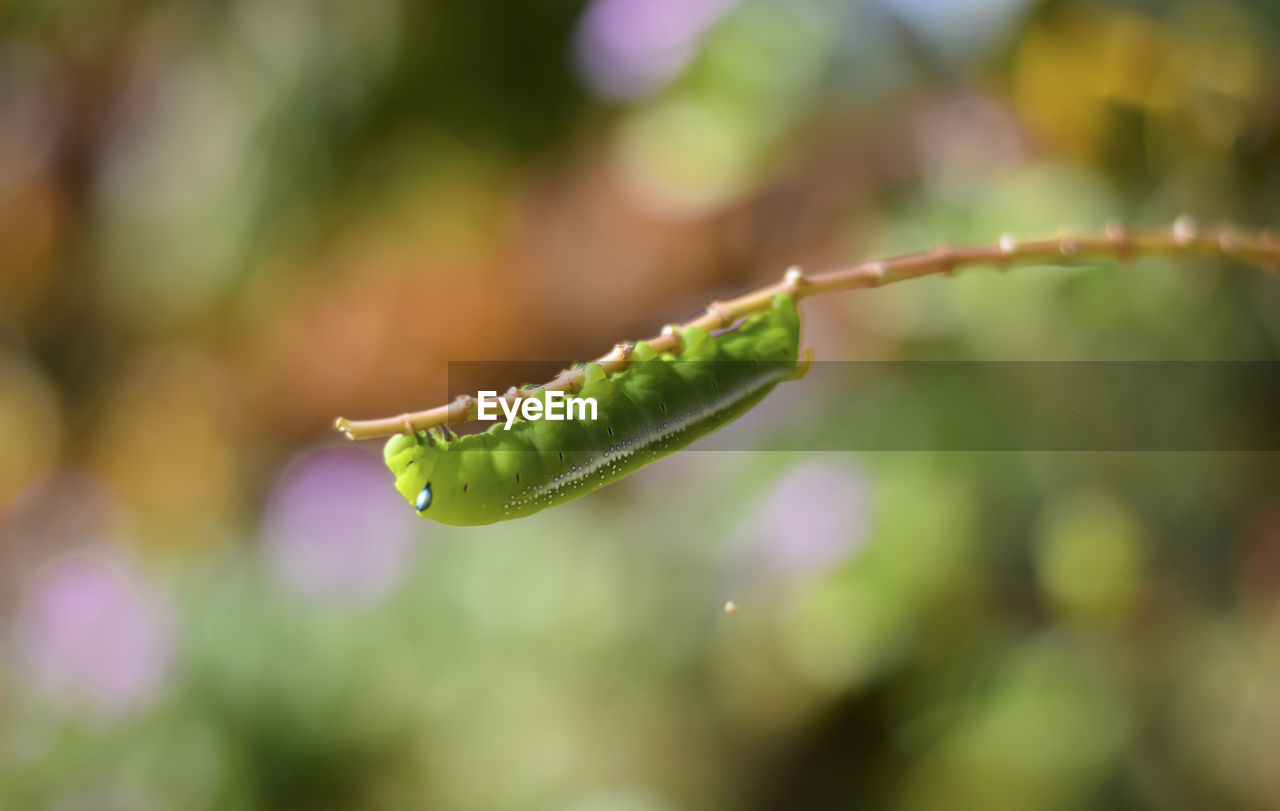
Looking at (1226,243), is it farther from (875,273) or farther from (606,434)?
(606,434)

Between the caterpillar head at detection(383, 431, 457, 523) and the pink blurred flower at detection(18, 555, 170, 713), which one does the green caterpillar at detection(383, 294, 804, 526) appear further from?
the pink blurred flower at detection(18, 555, 170, 713)

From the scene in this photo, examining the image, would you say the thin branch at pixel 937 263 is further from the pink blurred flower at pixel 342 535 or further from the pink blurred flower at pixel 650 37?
the pink blurred flower at pixel 342 535

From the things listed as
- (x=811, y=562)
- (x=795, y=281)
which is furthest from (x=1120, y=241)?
(x=811, y=562)

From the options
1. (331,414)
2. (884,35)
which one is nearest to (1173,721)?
(884,35)

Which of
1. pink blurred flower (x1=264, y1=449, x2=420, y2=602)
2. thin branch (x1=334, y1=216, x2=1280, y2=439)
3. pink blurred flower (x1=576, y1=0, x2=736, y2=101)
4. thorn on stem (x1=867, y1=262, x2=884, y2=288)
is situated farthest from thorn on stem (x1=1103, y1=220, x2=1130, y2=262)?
pink blurred flower (x1=264, y1=449, x2=420, y2=602)

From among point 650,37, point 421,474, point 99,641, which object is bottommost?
point 421,474

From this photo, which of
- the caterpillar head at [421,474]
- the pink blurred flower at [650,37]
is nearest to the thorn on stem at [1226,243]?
the caterpillar head at [421,474]
